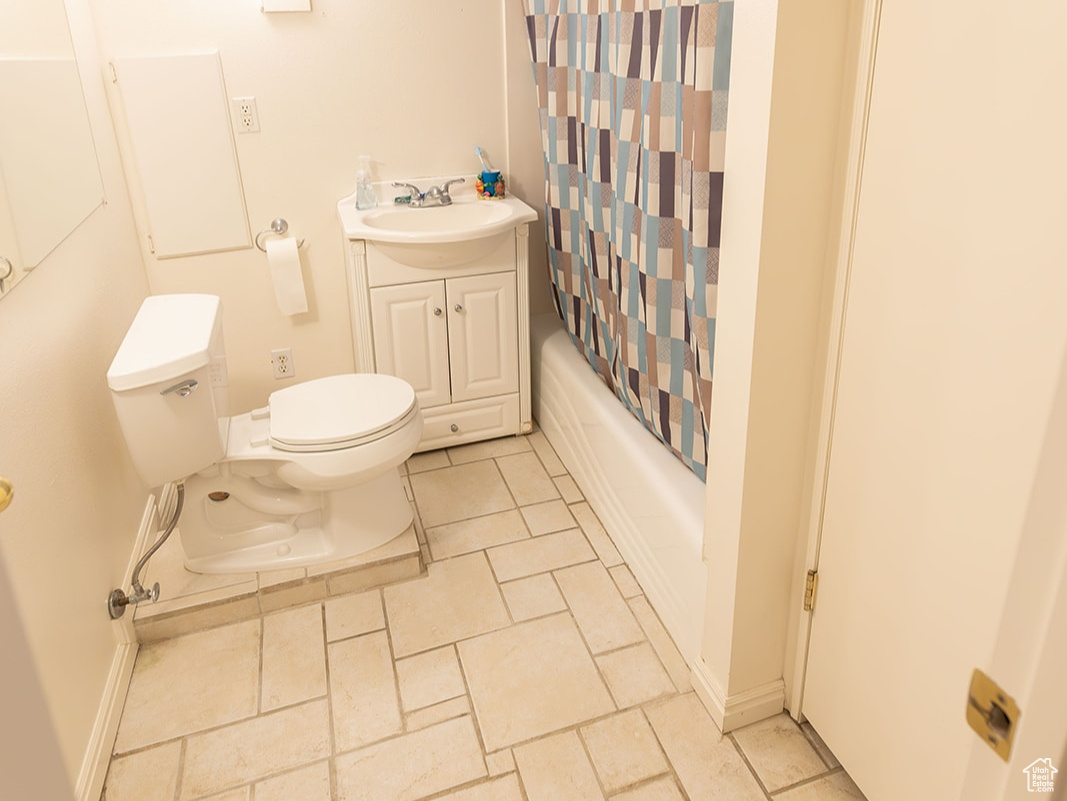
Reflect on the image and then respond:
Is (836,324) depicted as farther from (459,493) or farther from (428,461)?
(428,461)

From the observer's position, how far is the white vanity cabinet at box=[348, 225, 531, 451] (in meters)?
2.80

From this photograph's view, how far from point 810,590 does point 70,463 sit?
1639 millimetres

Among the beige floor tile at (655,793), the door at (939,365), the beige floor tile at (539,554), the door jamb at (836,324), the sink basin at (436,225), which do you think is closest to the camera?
the door at (939,365)

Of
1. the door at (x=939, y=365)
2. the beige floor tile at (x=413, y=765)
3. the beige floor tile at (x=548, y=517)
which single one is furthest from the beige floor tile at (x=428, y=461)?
the door at (x=939, y=365)

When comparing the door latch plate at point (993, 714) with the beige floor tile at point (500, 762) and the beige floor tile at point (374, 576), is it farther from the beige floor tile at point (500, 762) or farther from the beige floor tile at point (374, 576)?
the beige floor tile at point (374, 576)

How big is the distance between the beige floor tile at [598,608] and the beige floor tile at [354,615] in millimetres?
515

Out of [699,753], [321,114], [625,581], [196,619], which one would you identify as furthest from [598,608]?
[321,114]

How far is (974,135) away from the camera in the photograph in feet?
3.73

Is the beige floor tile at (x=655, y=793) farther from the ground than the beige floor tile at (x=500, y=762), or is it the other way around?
the beige floor tile at (x=655, y=793)

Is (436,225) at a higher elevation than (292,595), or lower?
higher

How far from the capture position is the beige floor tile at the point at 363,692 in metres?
1.91

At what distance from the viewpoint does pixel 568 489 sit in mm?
2836

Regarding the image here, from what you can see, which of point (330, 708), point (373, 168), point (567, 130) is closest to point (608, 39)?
point (567, 130)

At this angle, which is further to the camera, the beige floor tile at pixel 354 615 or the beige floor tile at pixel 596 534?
the beige floor tile at pixel 596 534
